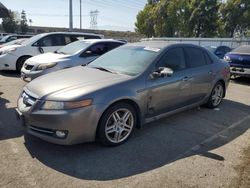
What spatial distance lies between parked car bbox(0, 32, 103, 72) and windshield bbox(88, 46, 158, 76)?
621 cm

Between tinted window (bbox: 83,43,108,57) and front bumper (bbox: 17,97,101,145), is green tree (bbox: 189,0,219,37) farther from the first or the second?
front bumper (bbox: 17,97,101,145)

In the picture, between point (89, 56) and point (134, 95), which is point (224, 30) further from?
point (134, 95)

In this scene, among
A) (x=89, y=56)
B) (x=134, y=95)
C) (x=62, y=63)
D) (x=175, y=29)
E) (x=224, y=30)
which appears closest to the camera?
(x=134, y=95)

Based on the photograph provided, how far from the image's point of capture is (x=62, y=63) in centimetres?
827

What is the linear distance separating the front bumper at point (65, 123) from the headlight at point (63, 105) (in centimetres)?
4

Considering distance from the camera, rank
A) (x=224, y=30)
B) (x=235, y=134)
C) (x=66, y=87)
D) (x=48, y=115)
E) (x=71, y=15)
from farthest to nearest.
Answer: (x=224, y=30) → (x=71, y=15) → (x=235, y=134) → (x=66, y=87) → (x=48, y=115)

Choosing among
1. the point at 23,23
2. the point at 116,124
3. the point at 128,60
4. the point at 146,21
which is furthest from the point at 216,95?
the point at 23,23

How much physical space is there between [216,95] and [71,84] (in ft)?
12.4

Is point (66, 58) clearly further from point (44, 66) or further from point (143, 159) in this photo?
point (143, 159)

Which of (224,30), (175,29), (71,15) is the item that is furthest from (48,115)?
(175,29)

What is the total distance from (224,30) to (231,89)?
30.0 m

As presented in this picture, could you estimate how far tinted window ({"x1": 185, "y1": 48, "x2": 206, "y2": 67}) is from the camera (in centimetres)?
568

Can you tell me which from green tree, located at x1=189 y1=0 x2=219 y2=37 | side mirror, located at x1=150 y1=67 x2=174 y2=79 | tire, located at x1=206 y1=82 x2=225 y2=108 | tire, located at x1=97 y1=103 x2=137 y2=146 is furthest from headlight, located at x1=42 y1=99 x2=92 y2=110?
green tree, located at x1=189 y1=0 x2=219 y2=37

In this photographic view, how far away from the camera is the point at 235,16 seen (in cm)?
3434
